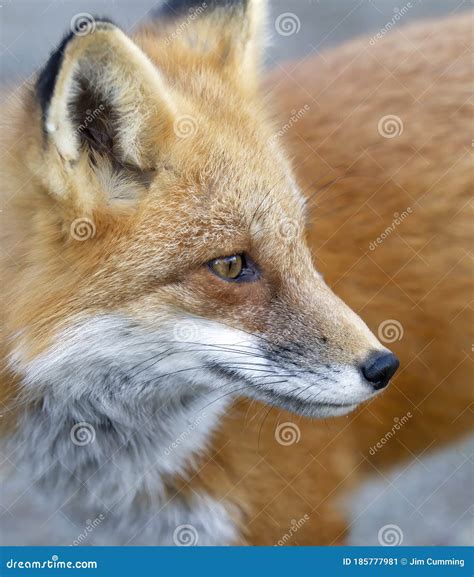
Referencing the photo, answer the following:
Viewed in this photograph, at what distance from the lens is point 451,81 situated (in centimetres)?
360

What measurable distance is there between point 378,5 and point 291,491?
106 inches

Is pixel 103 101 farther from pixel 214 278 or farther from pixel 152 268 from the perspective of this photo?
pixel 214 278

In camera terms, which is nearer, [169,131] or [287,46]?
[169,131]

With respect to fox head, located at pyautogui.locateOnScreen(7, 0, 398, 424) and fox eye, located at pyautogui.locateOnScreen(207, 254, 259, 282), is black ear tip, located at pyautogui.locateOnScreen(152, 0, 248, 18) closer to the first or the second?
fox head, located at pyautogui.locateOnScreen(7, 0, 398, 424)

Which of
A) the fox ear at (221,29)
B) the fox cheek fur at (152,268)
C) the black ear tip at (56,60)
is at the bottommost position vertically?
the fox cheek fur at (152,268)

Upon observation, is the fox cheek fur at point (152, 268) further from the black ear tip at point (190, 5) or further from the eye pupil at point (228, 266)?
the black ear tip at point (190, 5)

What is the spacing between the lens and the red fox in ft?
8.00

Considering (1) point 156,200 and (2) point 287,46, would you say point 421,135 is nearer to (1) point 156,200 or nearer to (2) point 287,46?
(2) point 287,46

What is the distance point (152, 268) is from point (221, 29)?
1270 mm

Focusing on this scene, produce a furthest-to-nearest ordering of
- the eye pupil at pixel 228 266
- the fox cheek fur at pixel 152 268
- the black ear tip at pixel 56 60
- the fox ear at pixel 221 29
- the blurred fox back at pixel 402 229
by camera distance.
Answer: the blurred fox back at pixel 402 229 → the fox ear at pixel 221 29 → the eye pupil at pixel 228 266 → the fox cheek fur at pixel 152 268 → the black ear tip at pixel 56 60

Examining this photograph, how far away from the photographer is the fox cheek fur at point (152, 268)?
238 centimetres

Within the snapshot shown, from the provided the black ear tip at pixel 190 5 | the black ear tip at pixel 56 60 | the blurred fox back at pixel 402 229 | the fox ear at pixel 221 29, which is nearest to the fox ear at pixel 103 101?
the black ear tip at pixel 56 60

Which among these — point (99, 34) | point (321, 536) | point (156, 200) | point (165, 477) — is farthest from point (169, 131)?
point (321, 536)

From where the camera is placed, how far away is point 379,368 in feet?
8.05
